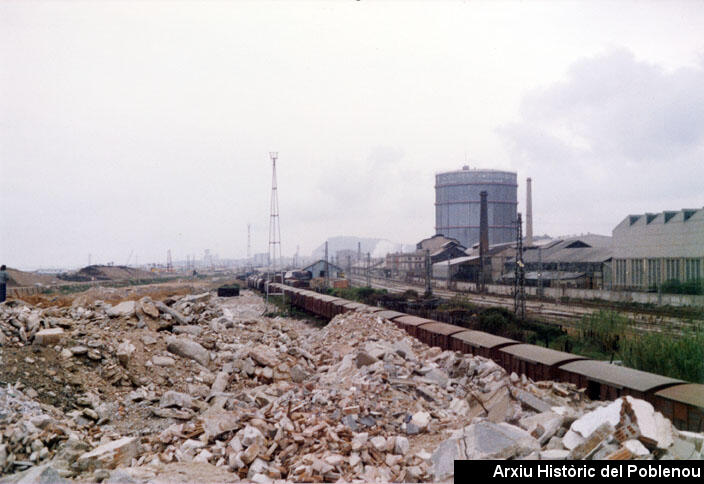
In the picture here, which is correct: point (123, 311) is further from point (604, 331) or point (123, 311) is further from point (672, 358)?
point (604, 331)

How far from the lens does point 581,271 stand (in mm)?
29781

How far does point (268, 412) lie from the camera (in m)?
7.17

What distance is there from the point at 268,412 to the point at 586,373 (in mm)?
5385

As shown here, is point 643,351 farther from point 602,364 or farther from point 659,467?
point 659,467

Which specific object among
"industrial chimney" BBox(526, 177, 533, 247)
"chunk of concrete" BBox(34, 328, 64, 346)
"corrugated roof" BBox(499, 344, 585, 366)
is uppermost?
"industrial chimney" BBox(526, 177, 533, 247)

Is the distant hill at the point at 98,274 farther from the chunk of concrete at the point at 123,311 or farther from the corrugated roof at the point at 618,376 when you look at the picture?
the corrugated roof at the point at 618,376

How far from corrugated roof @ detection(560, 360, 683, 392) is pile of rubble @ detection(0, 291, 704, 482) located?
1.32 feet

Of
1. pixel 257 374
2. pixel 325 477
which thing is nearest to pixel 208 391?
pixel 257 374

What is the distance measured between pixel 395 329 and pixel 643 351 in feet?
20.4

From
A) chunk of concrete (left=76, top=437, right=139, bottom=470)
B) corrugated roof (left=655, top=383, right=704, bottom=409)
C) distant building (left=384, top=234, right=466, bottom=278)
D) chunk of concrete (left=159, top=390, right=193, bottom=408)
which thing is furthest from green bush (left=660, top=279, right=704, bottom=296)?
distant building (left=384, top=234, right=466, bottom=278)

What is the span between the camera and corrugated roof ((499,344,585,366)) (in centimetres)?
781

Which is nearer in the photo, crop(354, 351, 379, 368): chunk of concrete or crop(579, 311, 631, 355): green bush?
crop(354, 351, 379, 368): chunk of concrete

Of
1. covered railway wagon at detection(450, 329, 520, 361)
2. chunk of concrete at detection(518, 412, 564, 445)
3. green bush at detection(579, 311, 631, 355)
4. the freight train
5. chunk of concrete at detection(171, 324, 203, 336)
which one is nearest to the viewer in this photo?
chunk of concrete at detection(518, 412, 564, 445)

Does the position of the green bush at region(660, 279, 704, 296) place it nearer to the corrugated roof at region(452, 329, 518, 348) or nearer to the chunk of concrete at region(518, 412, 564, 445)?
the corrugated roof at region(452, 329, 518, 348)
